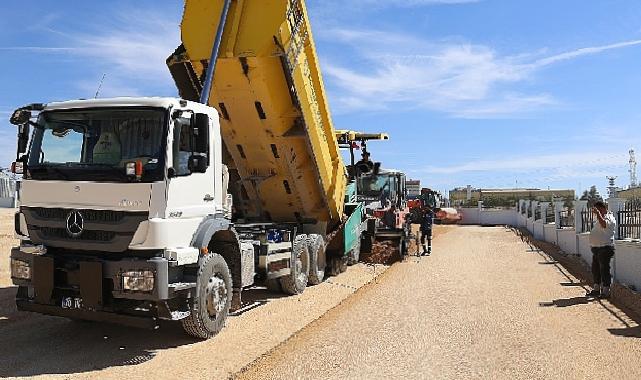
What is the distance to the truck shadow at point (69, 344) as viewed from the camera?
6.00m

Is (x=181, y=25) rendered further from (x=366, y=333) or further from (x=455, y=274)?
(x=455, y=274)

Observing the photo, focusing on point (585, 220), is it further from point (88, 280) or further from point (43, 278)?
point (43, 278)

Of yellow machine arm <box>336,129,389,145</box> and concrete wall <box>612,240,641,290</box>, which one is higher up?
yellow machine arm <box>336,129,389,145</box>

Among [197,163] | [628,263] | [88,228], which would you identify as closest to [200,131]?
[197,163]

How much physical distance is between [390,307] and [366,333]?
1.91m

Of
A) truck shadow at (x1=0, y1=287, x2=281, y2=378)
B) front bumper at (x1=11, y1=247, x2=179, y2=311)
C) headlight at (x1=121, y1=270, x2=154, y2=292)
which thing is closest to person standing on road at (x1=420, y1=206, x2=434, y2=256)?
truck shadow at (x1=0, y1=287, x2=281, y2=378)

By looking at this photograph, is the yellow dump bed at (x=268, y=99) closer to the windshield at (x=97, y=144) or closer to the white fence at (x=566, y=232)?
the windshield at (x=97, y=144)

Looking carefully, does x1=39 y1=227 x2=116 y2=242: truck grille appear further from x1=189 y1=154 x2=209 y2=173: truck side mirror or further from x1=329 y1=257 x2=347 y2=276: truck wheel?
x1=329 y1=257 x2=347 y2=276: truck wheel

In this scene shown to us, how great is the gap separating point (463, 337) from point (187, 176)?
12.9ft

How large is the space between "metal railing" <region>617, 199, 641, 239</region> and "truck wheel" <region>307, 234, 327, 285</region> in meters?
6.13

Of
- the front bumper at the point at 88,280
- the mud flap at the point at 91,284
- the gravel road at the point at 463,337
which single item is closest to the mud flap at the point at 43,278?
the front bumper at the point at 88,280

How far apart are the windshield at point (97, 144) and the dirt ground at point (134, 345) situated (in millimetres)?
1942

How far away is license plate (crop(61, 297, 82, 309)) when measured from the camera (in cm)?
643

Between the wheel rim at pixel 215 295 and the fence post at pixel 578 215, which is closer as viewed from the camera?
the wheel rim at pixel 215 295
